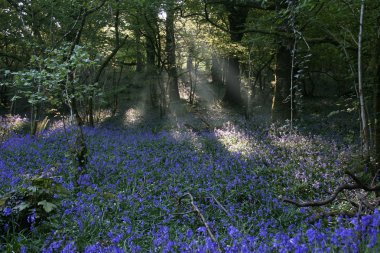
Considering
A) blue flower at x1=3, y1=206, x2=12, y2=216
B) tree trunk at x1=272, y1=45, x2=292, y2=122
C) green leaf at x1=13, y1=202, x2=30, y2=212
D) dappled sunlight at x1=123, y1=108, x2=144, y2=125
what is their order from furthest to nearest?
dappled sunlight at x1=123, y1=108, x2=144, y2=125 → tree trunk at x1=272, y1=45, x2=292, y2=122 → green leaf at x1=13, y1=202, x2=30, y2=212 → blue flower at x1=3, y1=206, x2=12, y2=216

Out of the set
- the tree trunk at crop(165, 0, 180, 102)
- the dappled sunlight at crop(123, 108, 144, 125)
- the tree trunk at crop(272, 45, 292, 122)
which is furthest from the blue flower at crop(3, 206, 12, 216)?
the dappled sunlight at crop(123, 108, 144, 125)

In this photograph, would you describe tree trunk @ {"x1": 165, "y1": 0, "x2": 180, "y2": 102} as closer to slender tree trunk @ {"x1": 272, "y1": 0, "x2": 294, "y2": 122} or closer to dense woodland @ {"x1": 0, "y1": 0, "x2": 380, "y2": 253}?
dense woodland @ {"x1": 0, "y1": 0, "x2": 380, "y2": 253}

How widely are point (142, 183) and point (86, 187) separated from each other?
3.54ft

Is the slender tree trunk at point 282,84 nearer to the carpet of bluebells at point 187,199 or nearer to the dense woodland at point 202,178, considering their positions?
the dense woodland at point 202,178

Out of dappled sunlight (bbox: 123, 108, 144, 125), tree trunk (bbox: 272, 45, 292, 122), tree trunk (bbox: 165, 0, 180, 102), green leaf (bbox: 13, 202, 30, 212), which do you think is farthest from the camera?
dappled sunlight (bbox: 123, 108, 144, 125)

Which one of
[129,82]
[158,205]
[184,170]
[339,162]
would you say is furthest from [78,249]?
[129,82]

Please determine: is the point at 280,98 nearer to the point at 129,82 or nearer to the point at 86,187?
the point at 86,187

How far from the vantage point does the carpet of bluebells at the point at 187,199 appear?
3730 mm

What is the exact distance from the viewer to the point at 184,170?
8125 mm

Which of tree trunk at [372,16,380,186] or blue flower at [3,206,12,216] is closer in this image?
blue flower at [3,206,12,216]

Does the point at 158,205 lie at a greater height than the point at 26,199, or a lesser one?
lesser

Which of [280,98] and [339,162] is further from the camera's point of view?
[280,98]

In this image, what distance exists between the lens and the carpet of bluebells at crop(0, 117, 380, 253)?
12.2 ft

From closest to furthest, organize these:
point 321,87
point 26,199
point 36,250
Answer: point 36,250 < point 26,199 < point 321,87
